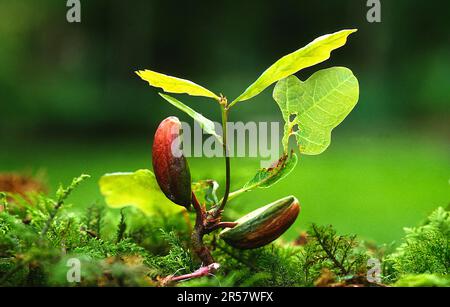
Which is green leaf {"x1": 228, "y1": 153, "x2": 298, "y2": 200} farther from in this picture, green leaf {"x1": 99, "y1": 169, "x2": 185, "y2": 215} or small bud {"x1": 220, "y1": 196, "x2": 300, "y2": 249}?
green leaf {"x1": 99, "y1": 169, "x2": 185, "y2": 215}

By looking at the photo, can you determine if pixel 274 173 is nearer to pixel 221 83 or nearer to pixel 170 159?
pixel 170 159

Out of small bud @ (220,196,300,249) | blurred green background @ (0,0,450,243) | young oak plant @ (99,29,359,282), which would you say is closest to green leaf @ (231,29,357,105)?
young oak plant @ (99,29,359,282)

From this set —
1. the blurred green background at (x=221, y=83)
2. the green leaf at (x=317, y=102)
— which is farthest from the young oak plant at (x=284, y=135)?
the blurred green background at (x=221, y=83)

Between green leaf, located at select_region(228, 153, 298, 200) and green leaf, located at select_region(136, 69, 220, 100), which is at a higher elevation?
green leaf, located at select_region(136, 69, 220, 100)

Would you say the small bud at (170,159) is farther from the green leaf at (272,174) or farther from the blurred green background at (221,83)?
the blurred green background at (221,83)

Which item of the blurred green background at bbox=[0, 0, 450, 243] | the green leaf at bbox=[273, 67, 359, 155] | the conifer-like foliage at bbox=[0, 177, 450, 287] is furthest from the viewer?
the blurred green background at bbox=[0, 0, 450, 243]

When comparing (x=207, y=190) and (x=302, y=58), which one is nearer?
(x=302, y=58)

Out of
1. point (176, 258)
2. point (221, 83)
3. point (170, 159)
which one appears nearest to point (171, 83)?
point (170, 159)

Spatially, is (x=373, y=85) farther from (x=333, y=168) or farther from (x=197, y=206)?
(x=197, y=206)
